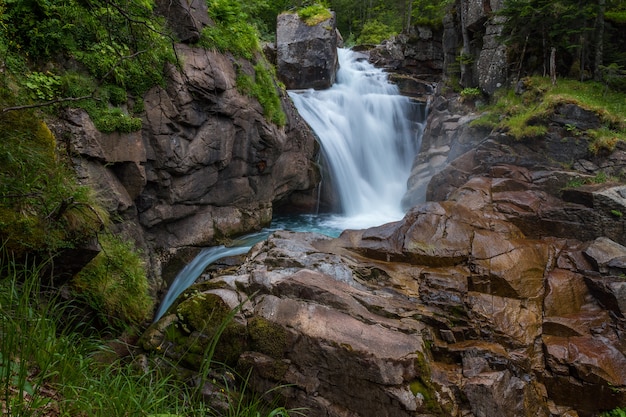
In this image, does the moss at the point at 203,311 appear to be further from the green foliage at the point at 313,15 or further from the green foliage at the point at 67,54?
the green foliage at the point at 313,15

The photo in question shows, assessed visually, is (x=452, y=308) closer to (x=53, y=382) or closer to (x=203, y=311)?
(x=203, y=311)

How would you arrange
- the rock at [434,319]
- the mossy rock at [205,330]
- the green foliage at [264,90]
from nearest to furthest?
the rock at [434,319], the mossy rock at [205,330], the green foliage at [264,90]

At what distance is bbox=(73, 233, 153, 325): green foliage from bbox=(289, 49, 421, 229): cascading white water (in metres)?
6.53

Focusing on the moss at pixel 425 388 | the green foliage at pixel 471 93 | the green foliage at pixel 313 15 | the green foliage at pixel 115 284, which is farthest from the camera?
the green foliage at pixel 313 15

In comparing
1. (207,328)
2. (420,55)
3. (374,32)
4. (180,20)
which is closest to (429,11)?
(374,32)

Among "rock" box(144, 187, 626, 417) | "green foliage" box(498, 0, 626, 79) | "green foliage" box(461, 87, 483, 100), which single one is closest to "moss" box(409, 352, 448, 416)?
"rock" box(144, 187, 626, 417)

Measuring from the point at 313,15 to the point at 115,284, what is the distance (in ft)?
51.0

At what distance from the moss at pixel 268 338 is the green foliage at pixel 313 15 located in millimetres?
15572

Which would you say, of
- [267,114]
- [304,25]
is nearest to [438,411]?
[267,114]

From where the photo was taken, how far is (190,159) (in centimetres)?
788

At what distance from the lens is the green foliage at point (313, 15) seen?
645 inches

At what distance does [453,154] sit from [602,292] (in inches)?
265

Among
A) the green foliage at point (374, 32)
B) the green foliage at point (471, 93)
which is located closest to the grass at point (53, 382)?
the green foliage at point (471, 93)

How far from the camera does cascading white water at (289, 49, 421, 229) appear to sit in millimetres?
12359
